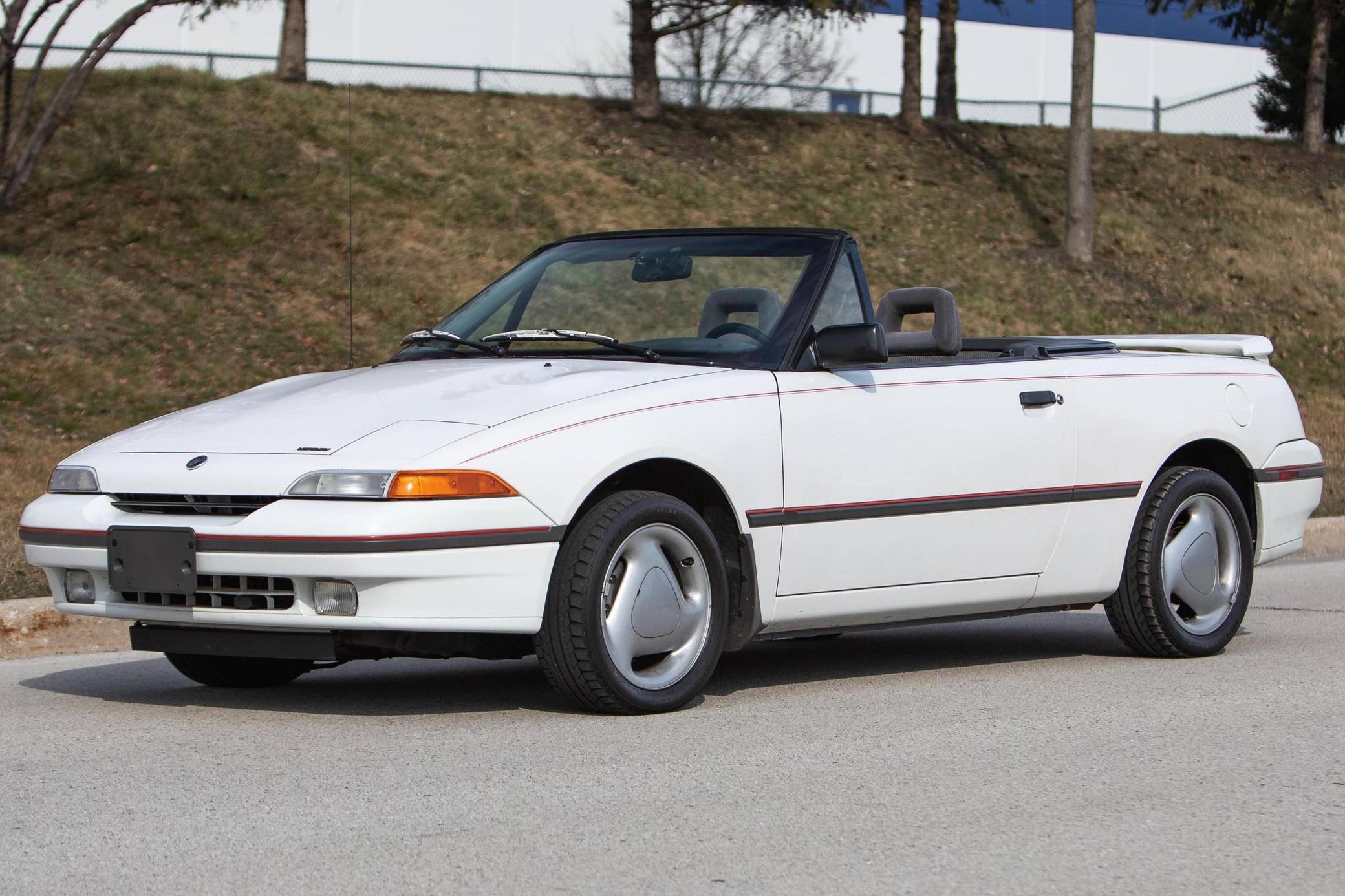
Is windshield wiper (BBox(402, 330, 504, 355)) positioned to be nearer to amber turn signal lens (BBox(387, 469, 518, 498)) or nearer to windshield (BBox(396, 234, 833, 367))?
windshield (BBox(396, 234, 833, 367))

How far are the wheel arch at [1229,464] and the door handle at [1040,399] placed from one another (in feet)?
2.97

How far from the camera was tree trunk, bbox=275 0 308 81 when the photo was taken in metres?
24.9

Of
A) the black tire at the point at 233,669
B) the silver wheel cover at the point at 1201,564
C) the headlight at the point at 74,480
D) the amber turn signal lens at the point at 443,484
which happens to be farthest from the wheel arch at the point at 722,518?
the silver wheel cover at the point at 1201,564

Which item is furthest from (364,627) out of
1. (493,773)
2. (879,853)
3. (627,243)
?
(627,243)

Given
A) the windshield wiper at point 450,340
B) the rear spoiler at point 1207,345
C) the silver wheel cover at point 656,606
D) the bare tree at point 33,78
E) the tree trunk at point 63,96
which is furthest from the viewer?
the tree trunk at point 63,96

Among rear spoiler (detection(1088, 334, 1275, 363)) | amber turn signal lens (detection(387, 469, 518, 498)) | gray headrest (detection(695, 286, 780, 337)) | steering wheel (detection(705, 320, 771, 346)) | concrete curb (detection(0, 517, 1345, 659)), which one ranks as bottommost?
concrete curb (detection(0, 517, 1345, 659))

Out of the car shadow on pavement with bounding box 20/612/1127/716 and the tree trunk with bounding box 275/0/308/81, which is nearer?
the car shadow on pavement with bounding box 20/612/1127/716

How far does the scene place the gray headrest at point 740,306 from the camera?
6363 millimetres

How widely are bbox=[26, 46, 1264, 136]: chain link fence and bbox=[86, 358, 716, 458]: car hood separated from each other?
55.9 feet

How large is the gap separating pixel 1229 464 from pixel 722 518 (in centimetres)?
271

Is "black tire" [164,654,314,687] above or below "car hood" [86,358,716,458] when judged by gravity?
below

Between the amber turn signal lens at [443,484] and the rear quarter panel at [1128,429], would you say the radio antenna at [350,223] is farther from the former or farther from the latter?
the rear quarter panel at [1128,429]

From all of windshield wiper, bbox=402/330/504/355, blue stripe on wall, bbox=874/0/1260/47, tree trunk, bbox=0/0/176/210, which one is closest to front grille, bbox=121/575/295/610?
windshield wiper, bbox=402/330/504/355

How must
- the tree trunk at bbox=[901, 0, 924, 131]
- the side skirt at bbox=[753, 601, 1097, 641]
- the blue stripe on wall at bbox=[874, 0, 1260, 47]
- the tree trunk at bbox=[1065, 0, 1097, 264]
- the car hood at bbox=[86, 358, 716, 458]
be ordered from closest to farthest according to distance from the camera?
the car hood at bbox=[86, 358, 716, 458]
the side skirt at bbox=[753, 601, 1097, 641]
the tree trunk at bbox=[1065, 0, 1097, 264]
the tree trunk at bbox=[901, 0, 924, 131]
the blue stripe on wall at bbox=[874, 0, 1260, 47]
